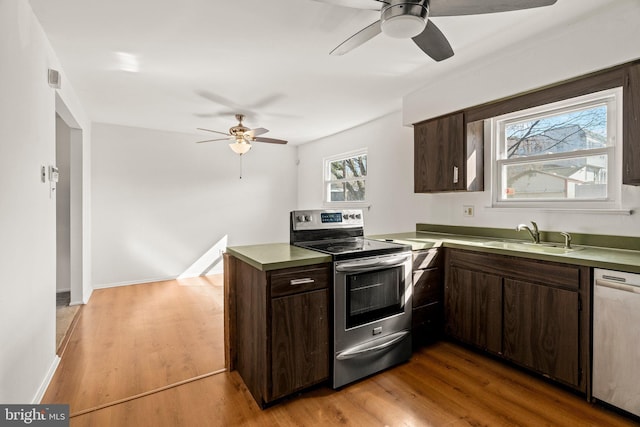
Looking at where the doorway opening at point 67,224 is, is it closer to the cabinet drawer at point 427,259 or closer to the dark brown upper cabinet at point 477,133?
the cabinet drawer at point 427,259

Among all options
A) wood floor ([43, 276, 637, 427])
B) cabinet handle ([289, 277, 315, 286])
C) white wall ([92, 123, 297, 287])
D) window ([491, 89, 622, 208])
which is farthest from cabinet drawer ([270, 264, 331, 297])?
white wall ([92, 123, 297, 287])

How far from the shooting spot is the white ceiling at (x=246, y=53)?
1969 millimetres

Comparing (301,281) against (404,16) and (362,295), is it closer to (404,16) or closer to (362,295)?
(362,295)

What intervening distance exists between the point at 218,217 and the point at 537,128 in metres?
4.65

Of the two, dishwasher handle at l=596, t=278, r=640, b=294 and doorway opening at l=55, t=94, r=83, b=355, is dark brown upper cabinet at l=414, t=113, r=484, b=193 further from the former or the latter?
doorway opening at l=55, t=94, r=83, b=355

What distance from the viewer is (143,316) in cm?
343

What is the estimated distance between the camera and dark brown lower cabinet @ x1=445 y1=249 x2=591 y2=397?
6.39ft

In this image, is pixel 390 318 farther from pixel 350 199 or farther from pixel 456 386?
pixel 350 199

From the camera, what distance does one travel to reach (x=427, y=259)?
105 inches

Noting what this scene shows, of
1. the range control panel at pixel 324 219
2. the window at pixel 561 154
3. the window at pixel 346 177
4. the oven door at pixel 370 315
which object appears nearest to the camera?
the oven door at pixel 370 315

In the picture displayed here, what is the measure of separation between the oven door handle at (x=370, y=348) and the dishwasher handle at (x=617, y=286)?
1252 millimetres

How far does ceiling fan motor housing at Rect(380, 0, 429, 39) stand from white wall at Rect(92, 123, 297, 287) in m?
4.36

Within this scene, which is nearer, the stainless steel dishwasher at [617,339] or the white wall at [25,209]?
the white wall at [25,209]

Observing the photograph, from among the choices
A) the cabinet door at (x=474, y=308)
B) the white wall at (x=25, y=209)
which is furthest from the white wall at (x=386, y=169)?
the white wall at (x=25, y=209)
